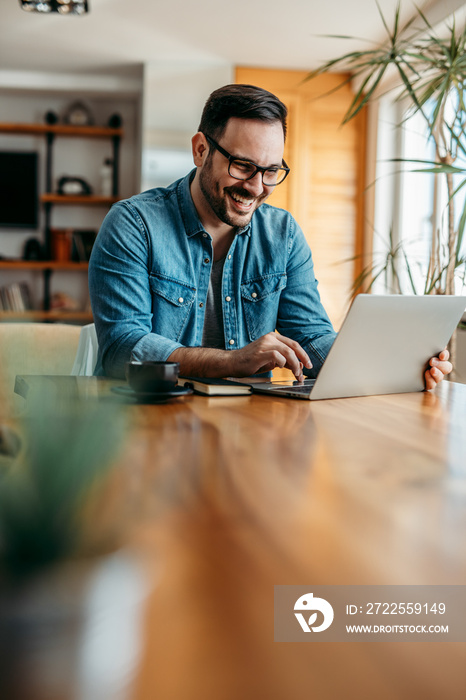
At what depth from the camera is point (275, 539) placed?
0.42 metres

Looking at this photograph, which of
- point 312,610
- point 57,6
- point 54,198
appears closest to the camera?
point 312,610

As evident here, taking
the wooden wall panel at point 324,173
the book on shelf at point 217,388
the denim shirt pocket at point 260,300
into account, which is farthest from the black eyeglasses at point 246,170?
the wooden wall panel at point 324,173

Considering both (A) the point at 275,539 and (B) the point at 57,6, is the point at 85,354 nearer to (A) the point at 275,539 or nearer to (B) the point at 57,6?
(A) the point at 275,539

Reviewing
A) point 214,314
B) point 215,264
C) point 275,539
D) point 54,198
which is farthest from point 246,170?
point 54,198

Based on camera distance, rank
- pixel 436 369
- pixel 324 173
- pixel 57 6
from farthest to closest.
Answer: pixel 324 173
pixel 57 6
pixel 436 369

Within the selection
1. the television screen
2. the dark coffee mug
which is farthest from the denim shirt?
the television screen

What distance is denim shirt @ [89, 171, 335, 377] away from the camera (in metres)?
1.43

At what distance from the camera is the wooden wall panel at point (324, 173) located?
4.87 m

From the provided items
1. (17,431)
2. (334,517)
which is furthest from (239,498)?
(17,431)

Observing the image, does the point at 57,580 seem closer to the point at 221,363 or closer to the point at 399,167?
the point at 221,363

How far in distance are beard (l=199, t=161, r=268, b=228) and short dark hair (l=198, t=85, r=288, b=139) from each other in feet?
0.35

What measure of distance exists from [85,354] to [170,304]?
0.96 ft

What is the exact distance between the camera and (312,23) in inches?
159

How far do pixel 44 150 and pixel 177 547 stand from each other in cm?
585
